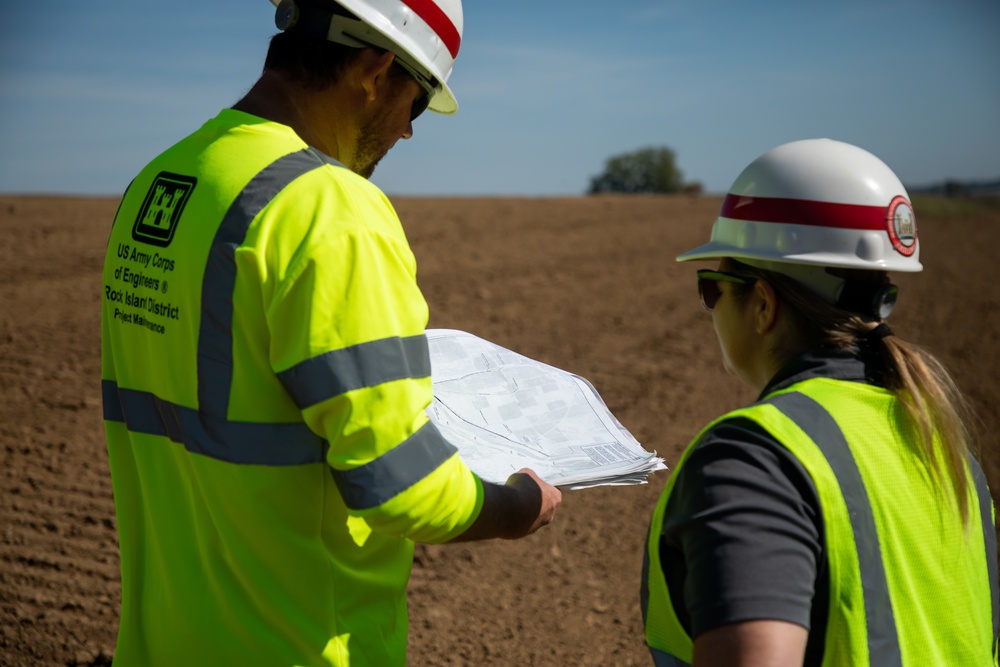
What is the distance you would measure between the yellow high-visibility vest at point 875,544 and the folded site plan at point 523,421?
598 millimetres

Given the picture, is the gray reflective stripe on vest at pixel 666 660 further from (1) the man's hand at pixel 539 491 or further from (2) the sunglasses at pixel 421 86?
(2) the sunglasses at pixel 421 86

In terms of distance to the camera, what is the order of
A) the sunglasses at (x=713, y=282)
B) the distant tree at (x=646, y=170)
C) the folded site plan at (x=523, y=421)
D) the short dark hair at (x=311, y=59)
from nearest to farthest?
the sunglasses at (x=713, y=282)
the short dark hair at (x=311, y=59)
the folded site plan at (x=523, y=421)
the distant tree at (x=646, y=170)

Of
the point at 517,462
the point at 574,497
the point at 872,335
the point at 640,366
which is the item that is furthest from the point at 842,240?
the point at 640,366

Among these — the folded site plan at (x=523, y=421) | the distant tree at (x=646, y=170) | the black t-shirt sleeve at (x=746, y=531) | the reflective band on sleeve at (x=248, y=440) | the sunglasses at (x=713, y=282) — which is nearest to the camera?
the black t-shirt sleeve at (x=746, y=531)

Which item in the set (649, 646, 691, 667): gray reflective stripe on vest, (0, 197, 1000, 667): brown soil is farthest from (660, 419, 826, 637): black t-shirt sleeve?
(0, 197, 1000, 667): brown soil

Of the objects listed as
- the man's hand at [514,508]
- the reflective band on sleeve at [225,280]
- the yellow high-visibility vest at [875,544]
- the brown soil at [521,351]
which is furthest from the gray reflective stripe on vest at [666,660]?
the brown soil at [521,351]

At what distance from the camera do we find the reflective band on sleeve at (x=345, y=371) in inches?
59.7

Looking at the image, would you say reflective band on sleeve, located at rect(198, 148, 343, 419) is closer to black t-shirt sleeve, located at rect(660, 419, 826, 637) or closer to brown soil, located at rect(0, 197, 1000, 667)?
black t-shirt sleeve, located at rect(660, 419, 826, 637)

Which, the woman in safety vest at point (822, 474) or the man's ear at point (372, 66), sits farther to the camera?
the man's ear at point (372, 66)

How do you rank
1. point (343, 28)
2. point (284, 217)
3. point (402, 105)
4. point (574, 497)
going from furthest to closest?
1. point (574, 497)
2. point (402, 105)
3. point (343, 28)
4. point (284, 217)

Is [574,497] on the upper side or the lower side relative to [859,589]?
lower

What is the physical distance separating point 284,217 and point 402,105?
1.82 feet

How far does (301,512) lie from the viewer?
1.66m

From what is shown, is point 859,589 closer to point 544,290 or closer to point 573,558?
point 573,558
